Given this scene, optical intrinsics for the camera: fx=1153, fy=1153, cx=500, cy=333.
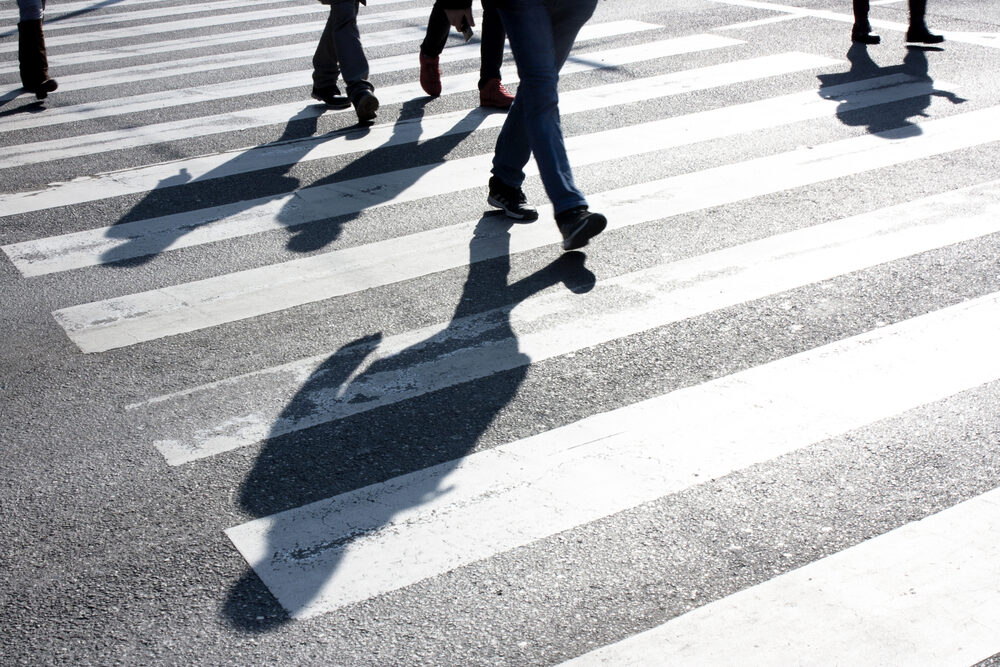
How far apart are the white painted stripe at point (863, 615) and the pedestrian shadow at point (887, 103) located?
4504 mm

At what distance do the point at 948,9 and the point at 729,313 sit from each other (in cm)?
799

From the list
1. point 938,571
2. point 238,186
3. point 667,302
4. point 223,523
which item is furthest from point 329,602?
point 238,186

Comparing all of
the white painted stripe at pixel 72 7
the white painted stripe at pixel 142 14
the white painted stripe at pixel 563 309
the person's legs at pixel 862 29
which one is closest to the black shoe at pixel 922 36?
the person's legs at pixel 862 29

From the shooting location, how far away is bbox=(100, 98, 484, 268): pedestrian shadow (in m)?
5.61

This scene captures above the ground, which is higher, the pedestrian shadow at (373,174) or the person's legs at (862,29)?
the person's legs at (862,29)

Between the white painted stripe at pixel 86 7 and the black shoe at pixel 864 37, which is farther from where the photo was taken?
the white painted stripe at pixel 86 7

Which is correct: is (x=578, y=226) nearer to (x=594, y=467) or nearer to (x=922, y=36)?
(x=594, y=467)

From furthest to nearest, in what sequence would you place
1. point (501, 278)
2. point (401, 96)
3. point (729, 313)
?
point (401, 96) → point (501, 278) → point (729, 313)

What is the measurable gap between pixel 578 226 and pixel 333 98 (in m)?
3.71

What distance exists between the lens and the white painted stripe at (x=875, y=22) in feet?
31.6

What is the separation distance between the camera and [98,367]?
4215mm

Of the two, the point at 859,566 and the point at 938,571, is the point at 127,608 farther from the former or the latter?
the point at 938,571

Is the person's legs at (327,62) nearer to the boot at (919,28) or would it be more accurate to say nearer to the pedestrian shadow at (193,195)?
the pedestrian shadow at (193,195)

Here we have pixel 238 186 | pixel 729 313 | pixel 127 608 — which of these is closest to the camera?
pixel 127 608
